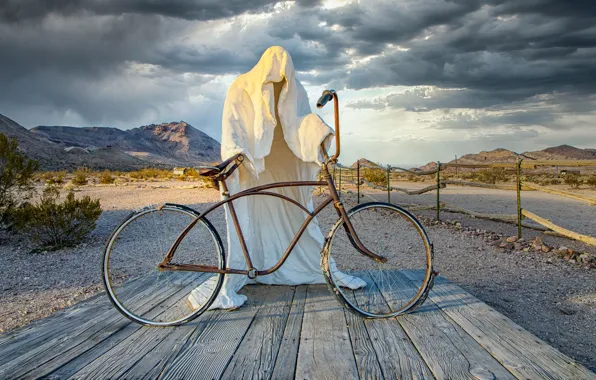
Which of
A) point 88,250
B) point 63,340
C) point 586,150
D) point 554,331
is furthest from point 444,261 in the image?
point 586,150

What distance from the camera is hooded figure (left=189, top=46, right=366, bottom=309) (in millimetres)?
3287

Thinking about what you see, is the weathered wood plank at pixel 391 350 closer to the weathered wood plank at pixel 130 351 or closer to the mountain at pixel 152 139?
the weathered wood plank at pixel 130 351

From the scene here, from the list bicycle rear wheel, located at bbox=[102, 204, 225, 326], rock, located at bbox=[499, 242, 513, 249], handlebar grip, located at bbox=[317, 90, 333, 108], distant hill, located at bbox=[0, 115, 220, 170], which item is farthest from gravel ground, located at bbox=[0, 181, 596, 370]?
distant hill, located at bbox=[0, 115, 220, 170]

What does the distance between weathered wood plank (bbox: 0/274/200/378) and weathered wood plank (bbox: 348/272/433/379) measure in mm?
1575

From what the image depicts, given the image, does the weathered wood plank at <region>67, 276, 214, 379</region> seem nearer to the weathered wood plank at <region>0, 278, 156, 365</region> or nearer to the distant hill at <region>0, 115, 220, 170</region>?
the weathered wood plank at <region>0, 278, 156, 365</region>

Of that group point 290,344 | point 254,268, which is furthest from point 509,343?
point 254,268

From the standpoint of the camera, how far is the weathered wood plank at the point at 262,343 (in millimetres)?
2213

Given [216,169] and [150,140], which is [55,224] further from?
[150,140]

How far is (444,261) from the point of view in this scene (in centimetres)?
661

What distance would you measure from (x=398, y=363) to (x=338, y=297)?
2.31ft

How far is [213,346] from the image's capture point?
8.32ft

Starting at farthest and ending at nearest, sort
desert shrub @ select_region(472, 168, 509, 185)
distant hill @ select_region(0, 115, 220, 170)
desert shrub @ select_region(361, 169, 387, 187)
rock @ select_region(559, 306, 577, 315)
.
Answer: distant hill @ select_region(0, 115, 220, 170)
desert shrub @ select_region(472, 168, 509, 185)
desert shrub @ select_region(361, 169, 387, 187)
rock @ select_region(559, 306, 577, 315)

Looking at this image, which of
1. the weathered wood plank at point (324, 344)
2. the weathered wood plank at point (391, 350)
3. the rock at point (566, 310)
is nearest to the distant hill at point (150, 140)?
the rock at point (566, 310)

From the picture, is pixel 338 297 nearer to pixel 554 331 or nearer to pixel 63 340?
pixel 63 340
